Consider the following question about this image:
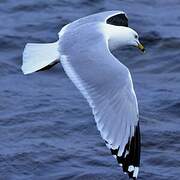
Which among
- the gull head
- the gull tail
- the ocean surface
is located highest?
the gull tail

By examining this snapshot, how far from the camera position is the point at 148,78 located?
8.09 metres

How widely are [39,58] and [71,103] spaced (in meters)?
1.54

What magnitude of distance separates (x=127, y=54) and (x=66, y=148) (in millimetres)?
2355

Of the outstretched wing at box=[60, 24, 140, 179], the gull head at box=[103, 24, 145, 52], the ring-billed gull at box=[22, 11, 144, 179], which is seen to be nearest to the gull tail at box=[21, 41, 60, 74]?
the ring-billed gull at box=[22, 11, 144, 179]

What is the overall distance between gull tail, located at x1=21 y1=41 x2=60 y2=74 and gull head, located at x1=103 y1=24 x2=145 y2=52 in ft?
1.29

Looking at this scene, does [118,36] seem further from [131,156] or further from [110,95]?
[131,156]

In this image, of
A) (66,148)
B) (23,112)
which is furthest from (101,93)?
(23,112)

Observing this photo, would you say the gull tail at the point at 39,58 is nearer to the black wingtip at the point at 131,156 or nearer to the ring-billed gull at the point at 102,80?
the ring-billed gull at the point at 102,80

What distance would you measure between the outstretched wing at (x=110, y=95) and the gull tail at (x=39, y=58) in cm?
10

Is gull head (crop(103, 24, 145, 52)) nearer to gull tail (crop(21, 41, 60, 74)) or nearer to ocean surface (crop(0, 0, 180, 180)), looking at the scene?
gull tail (crop(21, 41, 60, 74))

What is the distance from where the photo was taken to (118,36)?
6.46 m

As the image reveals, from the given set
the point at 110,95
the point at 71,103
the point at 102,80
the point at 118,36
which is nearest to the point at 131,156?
the point at 110,95

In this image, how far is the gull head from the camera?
20.8 feet

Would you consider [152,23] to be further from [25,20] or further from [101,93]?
[101,93]
